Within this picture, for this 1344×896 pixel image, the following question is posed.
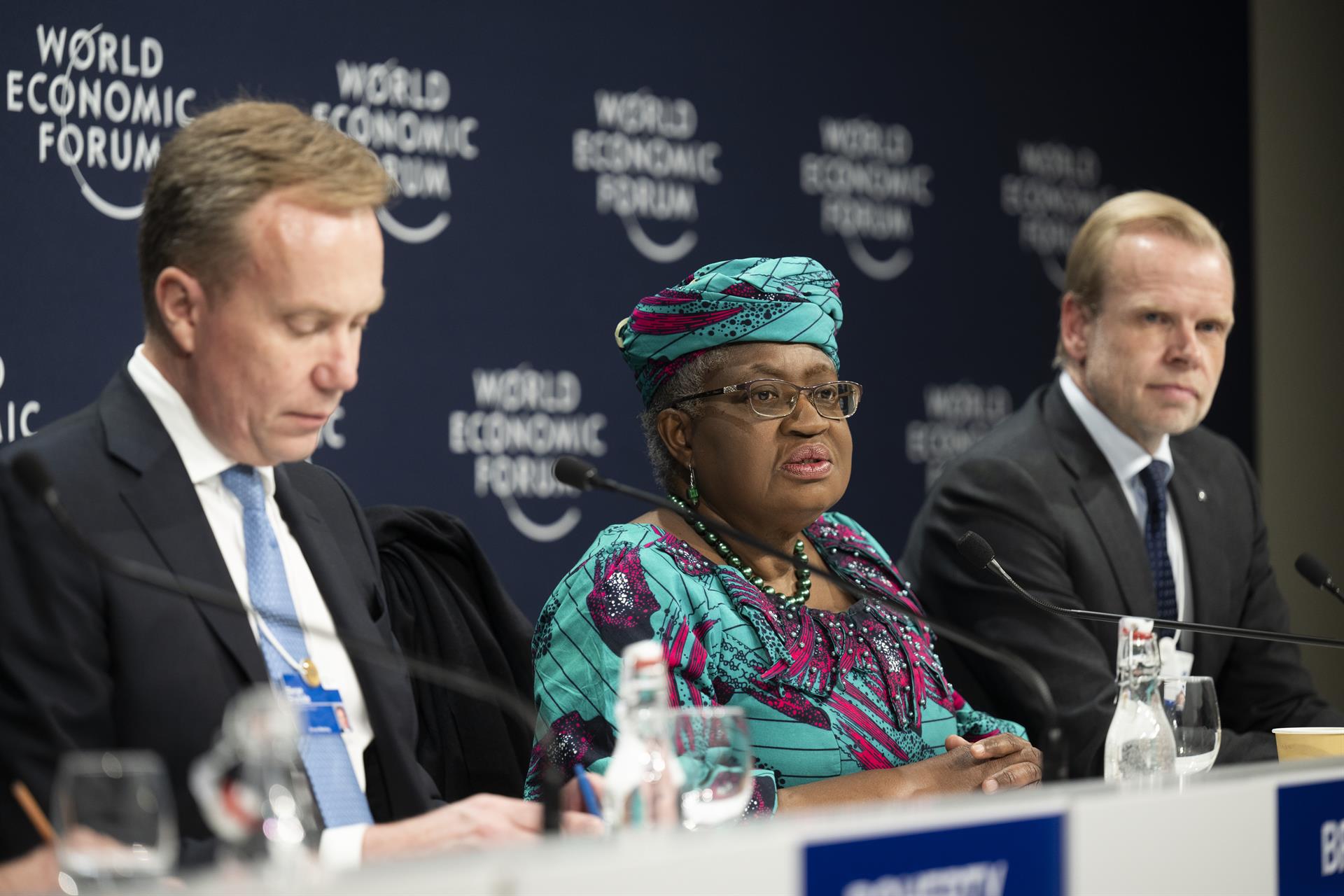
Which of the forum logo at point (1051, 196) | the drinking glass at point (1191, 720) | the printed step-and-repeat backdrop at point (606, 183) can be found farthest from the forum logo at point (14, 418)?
the forum logo at point (1051, 196)

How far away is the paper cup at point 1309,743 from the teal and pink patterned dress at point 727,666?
0.52m

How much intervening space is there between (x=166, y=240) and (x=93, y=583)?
43cm

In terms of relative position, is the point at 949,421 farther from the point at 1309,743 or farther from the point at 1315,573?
the point at 1309,743

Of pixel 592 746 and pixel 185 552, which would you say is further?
pixel 592 746

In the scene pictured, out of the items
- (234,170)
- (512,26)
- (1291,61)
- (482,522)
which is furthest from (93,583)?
(1291,61)

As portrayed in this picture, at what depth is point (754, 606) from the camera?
8.20 ft

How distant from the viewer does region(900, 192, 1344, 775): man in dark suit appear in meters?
3.21

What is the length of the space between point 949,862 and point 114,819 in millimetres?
697

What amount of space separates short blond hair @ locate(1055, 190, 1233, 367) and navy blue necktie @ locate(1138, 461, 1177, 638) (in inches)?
13.0

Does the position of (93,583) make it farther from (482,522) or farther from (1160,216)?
(1160,216)

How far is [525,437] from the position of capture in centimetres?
364

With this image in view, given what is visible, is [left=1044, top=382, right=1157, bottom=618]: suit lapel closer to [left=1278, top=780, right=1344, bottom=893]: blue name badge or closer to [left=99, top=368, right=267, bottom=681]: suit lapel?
[left=1278, top=780, right=1344, bottom=893]: blue name badge

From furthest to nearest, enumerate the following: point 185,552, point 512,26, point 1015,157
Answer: point 1015,157 → point 512,26 → point 185,552

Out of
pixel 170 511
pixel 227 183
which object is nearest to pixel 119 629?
pixel 170 511
